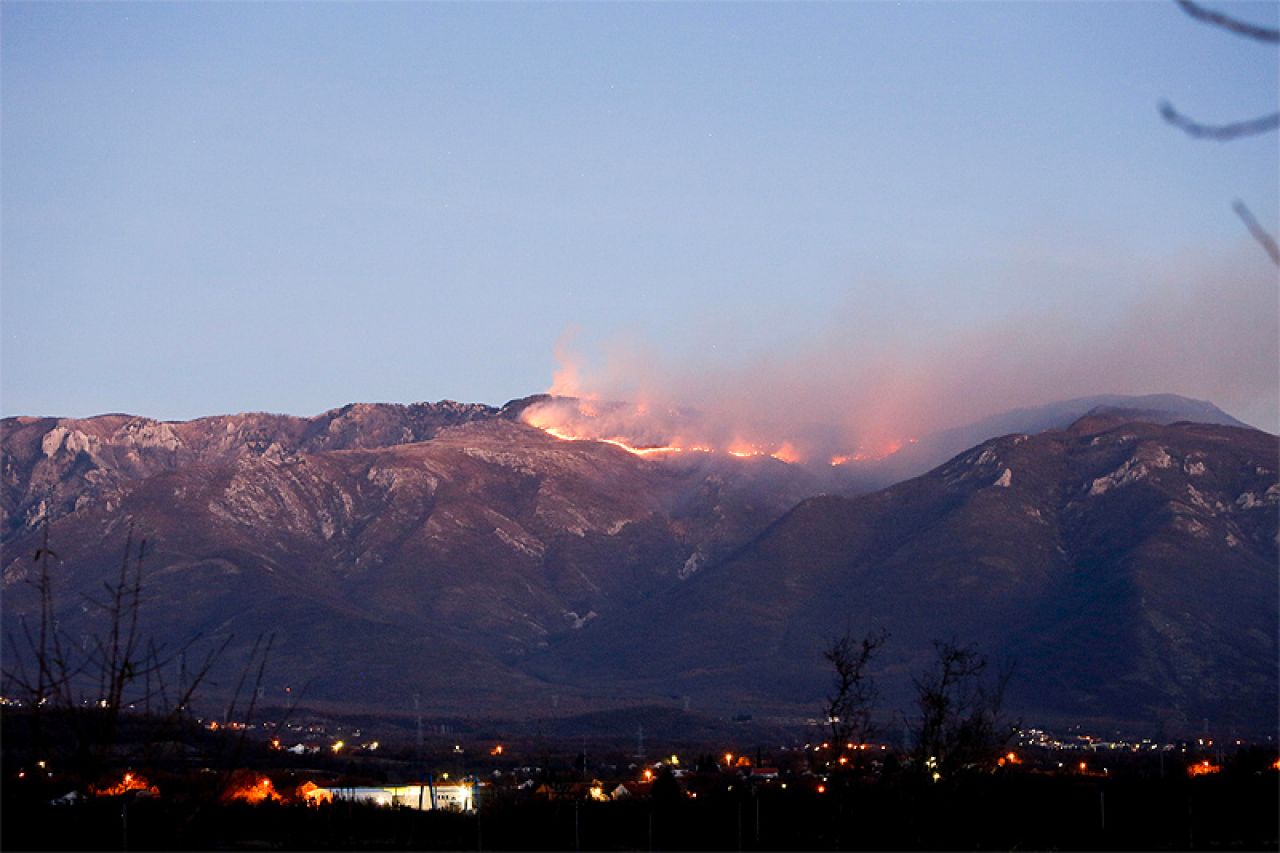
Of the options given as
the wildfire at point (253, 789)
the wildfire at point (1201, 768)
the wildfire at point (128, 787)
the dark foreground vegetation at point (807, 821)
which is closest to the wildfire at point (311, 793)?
the wildfire at point (253, 789)

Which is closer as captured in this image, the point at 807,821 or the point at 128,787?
the point at 128,787

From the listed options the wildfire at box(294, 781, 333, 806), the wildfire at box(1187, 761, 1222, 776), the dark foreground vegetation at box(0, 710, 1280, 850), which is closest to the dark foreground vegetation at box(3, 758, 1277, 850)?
the dark foreground vegetation at box(0, 710, 1280, 850)

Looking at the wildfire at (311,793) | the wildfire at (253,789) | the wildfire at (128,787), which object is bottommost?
the wildfire at (311,793)

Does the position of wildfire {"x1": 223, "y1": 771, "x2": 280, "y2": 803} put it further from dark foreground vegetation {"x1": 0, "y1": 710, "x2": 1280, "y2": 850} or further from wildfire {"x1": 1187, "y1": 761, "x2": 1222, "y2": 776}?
wildfire {"x1": 1187, "y1": 761, "x2": 1222, "y2": 776}

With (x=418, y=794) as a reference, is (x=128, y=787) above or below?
above

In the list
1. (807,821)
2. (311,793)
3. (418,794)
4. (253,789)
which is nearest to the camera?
(807,821)

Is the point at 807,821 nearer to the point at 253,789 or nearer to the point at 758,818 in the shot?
the point at 758,818

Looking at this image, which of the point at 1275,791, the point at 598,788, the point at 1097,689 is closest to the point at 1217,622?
the point at 1097,689

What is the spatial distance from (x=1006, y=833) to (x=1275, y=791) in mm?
14744

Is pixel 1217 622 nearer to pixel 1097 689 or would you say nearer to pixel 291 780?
pixel 1097 689

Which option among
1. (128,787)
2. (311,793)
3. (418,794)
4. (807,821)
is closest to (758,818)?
(807,821)

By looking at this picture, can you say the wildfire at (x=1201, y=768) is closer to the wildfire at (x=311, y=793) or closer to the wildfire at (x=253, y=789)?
the wildfire at (x=311, y=793)

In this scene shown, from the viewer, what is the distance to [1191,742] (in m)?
152

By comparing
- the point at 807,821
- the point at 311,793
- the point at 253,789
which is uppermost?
the point at 807,821
